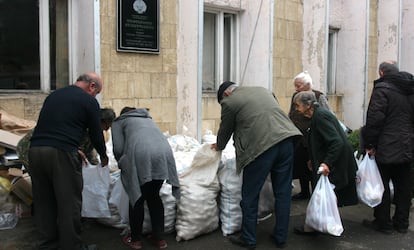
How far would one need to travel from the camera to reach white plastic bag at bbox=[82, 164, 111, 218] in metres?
4.82

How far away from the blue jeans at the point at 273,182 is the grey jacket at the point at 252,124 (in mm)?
92

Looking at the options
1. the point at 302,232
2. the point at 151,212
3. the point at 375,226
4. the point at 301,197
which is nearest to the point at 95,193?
the point at 151,212

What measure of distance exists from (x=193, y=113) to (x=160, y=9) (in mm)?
1657

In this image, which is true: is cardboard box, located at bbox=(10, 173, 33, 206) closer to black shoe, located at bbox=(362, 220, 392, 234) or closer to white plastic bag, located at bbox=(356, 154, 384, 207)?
white plastic bag, located at bbox=(356, 154, 384, 207)

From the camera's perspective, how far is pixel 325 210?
4.54 metres

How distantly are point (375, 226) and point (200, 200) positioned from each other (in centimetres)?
215

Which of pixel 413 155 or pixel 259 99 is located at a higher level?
pixel 259 99

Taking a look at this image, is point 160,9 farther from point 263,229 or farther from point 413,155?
point 413,155

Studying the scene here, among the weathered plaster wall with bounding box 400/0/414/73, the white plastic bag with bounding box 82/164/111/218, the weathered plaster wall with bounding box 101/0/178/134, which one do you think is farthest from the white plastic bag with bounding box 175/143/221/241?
the weathered plaster wall with bounding box 400/0/414/73

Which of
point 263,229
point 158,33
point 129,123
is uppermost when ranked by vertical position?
point 158,33

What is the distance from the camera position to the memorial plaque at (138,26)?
21.2ft

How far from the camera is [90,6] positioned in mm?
6195

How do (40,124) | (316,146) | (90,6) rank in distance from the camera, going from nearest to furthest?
(40,124) < (316,146) < (90,6)

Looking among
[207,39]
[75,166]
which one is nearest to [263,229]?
[75,166]
